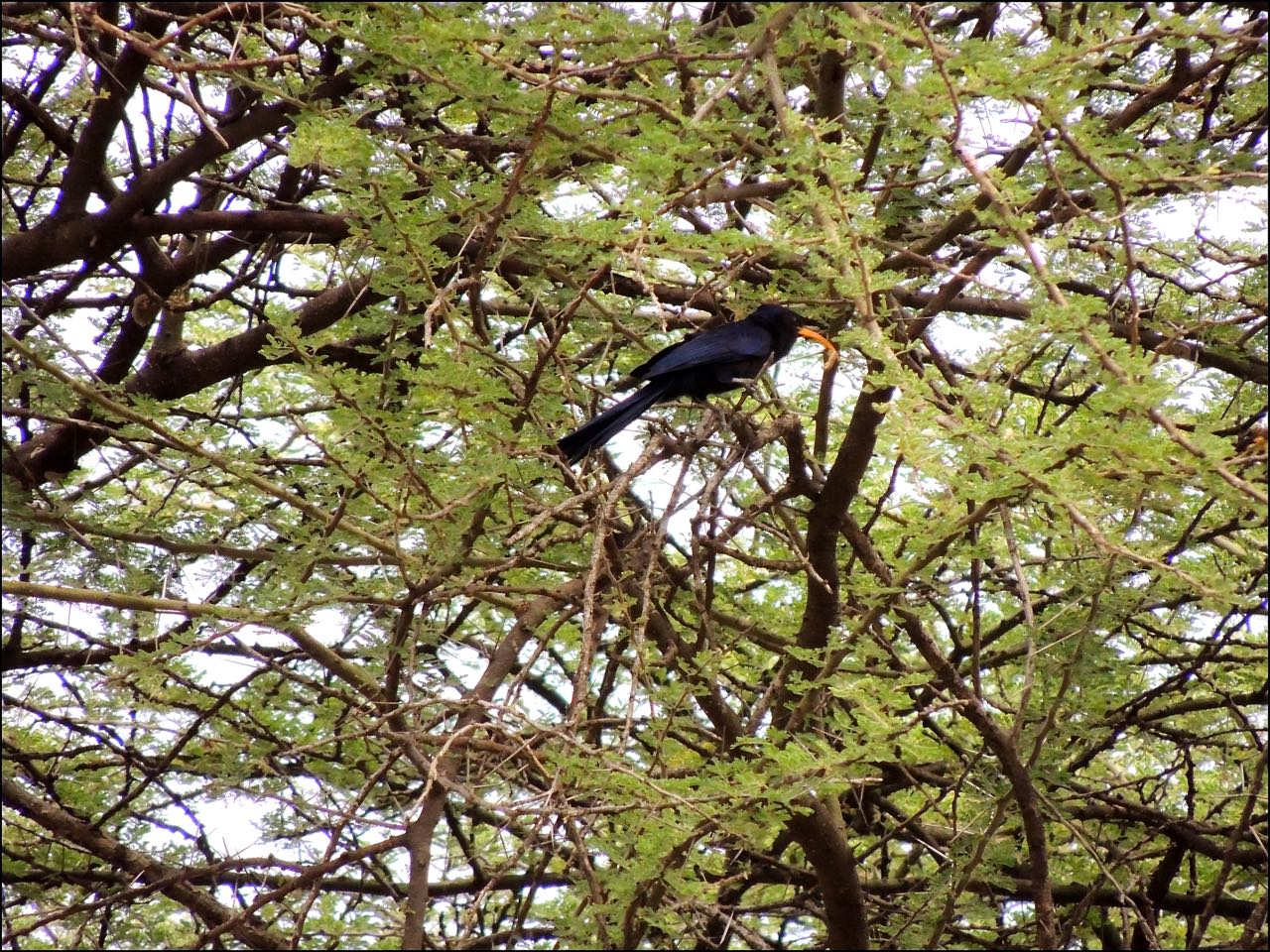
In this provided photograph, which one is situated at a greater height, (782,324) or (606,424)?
(782,324)

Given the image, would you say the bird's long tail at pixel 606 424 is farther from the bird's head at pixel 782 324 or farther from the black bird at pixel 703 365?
the bird's head at pixel 782 324

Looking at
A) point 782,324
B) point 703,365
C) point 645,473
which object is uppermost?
point 782,324

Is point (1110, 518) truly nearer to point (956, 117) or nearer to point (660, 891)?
point (956, 117)

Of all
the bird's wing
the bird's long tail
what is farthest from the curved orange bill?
the bird's long tail

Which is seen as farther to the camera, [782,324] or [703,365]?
[782,324]

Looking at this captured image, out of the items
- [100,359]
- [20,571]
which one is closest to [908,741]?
[20,571]

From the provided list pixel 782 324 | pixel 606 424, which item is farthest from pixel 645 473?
pixel 782 324

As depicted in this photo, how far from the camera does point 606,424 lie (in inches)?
174

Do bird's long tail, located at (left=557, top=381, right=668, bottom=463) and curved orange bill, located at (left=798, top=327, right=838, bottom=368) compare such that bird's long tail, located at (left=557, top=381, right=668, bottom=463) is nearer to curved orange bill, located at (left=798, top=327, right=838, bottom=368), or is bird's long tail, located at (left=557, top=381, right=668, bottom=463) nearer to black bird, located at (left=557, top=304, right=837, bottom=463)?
black bird, located at (left=557, top=304, right=837, bottom=463)

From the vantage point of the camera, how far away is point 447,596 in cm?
409

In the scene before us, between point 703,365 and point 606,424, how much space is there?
0.70 meters

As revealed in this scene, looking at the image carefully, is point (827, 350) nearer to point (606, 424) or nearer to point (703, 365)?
point (703, 365)

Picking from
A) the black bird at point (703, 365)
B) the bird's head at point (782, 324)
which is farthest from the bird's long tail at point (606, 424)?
the bird's head at point (782, 324)

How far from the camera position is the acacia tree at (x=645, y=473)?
11.2 feet
